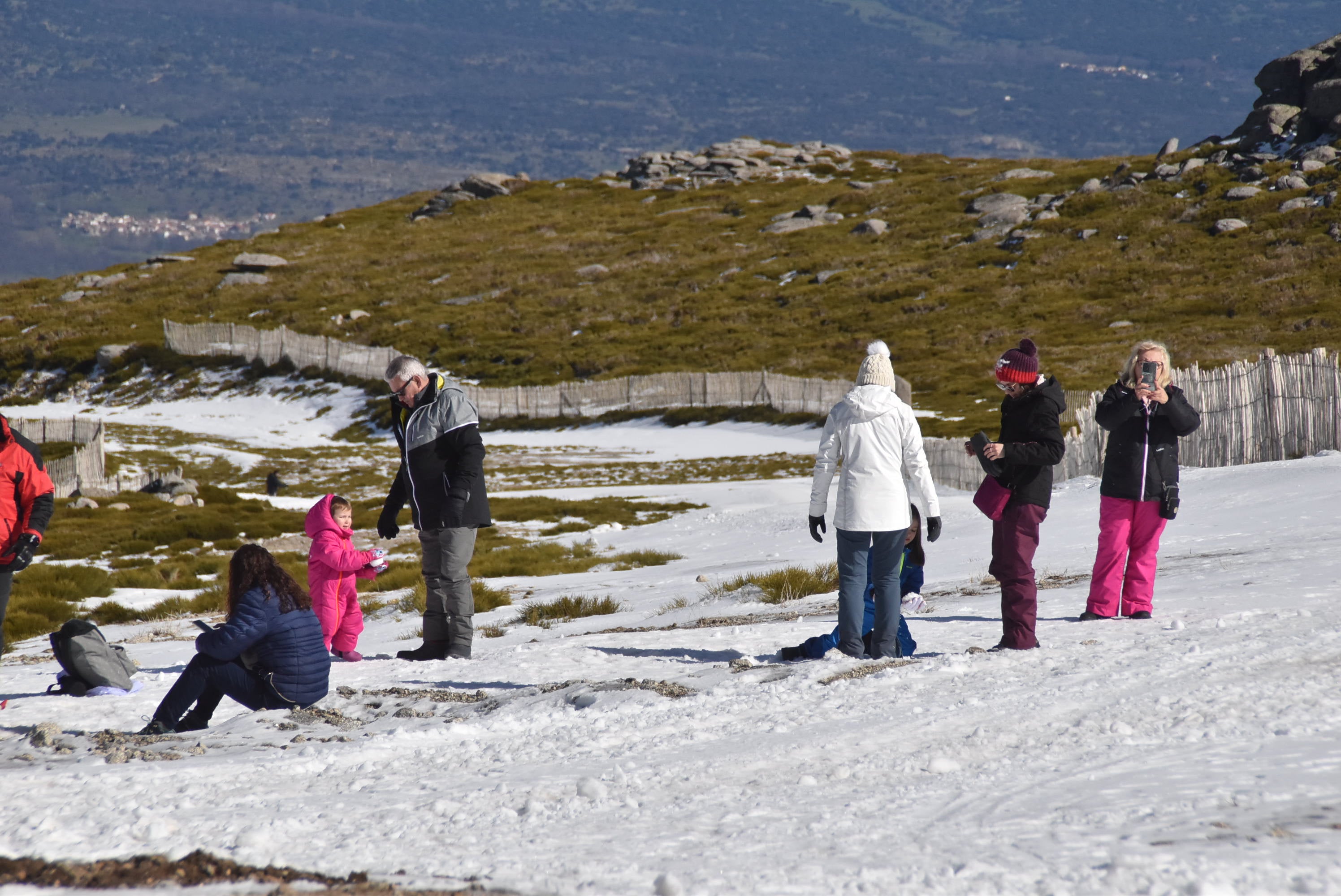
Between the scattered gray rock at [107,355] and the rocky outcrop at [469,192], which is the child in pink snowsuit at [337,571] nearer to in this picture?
the scattered gray rock at [107,355]

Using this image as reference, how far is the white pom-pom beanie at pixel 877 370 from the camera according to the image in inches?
282

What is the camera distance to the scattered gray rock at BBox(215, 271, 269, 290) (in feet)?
241

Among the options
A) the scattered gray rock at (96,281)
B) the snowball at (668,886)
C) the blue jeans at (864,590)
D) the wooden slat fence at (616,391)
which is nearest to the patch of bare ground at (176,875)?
the snowball at (668,886)

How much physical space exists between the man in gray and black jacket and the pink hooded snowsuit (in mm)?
396

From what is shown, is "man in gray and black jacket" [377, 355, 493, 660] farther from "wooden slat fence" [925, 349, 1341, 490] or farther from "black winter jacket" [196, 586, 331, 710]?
"wooden slat fence" [925, 349, 1341, 490]

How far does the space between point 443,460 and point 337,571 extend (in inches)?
51.4

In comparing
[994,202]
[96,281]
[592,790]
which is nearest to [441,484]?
[592,790]

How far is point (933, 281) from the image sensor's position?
6191 centimetres

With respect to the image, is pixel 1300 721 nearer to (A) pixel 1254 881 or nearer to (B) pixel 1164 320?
(A) pixel 1254 881

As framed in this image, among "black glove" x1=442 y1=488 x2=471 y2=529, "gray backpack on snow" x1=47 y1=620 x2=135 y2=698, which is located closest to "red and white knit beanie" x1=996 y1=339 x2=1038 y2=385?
"black glove" x1=442 y1=488 x2=471 y2=529

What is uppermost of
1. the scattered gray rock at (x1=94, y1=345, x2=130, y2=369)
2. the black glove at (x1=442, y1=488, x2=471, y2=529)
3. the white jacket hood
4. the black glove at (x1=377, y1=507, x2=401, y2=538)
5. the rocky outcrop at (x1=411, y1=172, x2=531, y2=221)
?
the rocky outcrop at (x1=411, y1=172, x2=531, y2=221)

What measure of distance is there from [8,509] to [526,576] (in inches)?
303

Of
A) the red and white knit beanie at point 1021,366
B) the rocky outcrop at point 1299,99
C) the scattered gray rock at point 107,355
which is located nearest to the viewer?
the red and white knit beanie at point 1021,366

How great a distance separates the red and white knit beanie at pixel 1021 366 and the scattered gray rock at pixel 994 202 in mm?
72004
